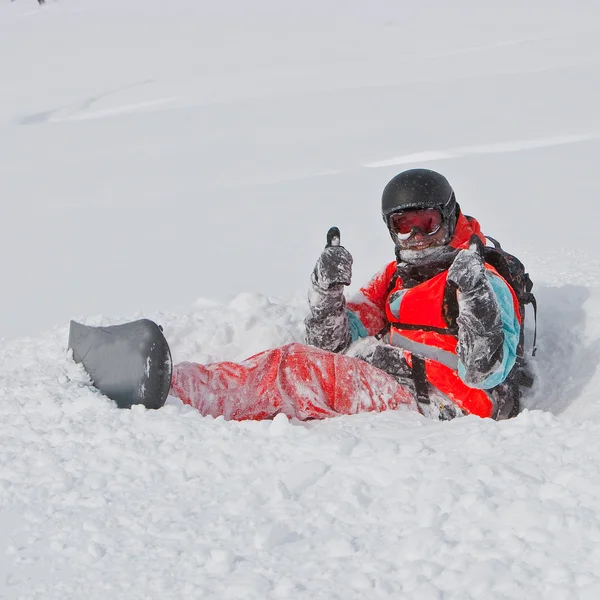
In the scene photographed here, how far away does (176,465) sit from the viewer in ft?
9.32

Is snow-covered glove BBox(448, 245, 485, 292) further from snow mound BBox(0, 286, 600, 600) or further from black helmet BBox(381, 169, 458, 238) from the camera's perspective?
snow mound BBox(0, 286, 600, 600)

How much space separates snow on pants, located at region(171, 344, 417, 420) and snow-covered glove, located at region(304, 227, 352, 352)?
348mm

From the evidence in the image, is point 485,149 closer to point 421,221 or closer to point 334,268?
point 421,221

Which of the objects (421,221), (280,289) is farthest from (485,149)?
(421,221)

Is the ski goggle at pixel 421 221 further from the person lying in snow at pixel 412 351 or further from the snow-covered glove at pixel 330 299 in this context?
the snow-covered glove at pixel 330 299

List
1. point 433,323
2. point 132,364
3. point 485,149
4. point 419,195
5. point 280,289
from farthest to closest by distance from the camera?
point 485,149 < point 280,289 < point 433,323 < point 419,195 < point 132,364

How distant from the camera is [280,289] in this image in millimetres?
6211

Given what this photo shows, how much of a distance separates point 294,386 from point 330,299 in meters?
0.57

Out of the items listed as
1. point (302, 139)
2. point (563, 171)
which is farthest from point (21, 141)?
point (563, 171)

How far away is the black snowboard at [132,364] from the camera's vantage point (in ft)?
10.8

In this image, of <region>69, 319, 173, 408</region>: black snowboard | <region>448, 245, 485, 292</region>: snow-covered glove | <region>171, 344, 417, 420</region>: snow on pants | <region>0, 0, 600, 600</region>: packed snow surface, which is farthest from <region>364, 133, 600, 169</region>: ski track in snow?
<region>69, 319, 173, 408</region>: black snowboard

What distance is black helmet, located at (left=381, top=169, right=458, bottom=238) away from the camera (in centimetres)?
392

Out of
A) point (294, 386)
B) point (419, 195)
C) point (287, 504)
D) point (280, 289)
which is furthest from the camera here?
point (280, 289)

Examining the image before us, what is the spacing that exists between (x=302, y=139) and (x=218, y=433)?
28.5ft
